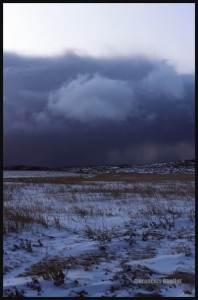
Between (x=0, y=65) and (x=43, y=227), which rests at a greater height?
(x=0, y=65)

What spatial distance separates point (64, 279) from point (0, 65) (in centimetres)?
478

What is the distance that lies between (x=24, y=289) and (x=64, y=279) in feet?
2.36

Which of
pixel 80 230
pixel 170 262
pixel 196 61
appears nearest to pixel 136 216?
pixel 80 230

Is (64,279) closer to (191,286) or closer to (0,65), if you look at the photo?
(191,286)

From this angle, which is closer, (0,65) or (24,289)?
(24,289)

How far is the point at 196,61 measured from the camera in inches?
308

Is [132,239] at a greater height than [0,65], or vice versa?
[0,65]

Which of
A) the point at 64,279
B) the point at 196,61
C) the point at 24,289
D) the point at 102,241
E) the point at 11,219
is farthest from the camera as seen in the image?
the point at 11,219

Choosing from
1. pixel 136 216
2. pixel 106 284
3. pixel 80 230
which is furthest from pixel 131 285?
pixel 136 216

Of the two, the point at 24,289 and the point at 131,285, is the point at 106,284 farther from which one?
the point at 24,289

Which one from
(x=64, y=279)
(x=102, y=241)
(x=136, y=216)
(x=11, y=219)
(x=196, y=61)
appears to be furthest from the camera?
(x=136, y=216)

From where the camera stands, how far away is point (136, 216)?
39.9 feet

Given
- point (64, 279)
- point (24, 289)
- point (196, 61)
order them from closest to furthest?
point (24, 289) < point (64, 279) < point (196, 61)

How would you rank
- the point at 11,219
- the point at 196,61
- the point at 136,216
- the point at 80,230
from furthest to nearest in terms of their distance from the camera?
1. the point at 136,216
2. the point at 11,219
3. the point at 80,230
4. the point at 196,61
